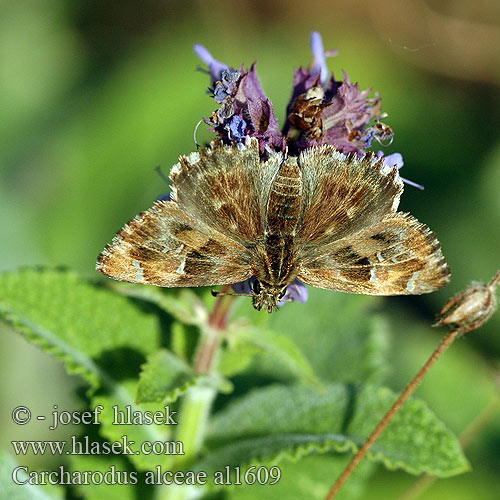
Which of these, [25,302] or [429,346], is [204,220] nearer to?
[25,302]

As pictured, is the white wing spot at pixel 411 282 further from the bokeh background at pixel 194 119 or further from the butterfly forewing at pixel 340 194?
the bokeh background at pixel 194 119

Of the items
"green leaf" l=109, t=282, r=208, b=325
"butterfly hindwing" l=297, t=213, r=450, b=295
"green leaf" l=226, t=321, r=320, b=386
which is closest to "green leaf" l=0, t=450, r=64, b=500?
"green leaf" l=109, t=282, r=208, b=325

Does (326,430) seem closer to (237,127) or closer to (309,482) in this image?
(309,482)

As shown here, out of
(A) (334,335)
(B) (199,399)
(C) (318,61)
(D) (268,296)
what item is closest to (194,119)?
(A) (334,335)

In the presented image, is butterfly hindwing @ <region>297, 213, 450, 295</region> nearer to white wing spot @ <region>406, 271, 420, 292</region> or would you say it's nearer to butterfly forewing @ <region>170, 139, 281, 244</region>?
white wing spot @ <region>406, 271, 420, 292</region>

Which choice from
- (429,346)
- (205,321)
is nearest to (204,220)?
(205,321)

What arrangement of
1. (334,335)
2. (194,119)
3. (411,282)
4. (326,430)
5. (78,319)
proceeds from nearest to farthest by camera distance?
1. (411,282)
2. (326,430)
3. (78,319)
4. (334,335)
5. (194,119)
